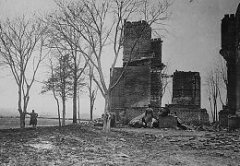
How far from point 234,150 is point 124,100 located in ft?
68.7

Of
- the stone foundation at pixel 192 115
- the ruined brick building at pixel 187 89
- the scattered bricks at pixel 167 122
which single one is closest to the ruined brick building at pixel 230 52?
the stone foundation at pixel 192 115

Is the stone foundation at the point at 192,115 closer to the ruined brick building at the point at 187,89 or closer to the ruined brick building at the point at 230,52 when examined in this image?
the ruined brick building at the point at 187,89

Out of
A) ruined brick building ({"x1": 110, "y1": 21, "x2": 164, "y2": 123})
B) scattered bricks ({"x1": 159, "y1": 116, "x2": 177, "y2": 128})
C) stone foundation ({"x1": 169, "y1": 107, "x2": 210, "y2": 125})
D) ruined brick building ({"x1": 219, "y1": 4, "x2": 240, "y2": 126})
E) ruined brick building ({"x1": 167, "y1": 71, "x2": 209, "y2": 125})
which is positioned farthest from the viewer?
ruined brick building ({"x1": 167, "y1": 71, "x2": 209, "y2": 125})

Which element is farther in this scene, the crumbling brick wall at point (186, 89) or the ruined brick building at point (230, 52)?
the crumbling brick wall at point (186, 89)

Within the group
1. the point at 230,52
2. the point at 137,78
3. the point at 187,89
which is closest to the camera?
the point at 230,52

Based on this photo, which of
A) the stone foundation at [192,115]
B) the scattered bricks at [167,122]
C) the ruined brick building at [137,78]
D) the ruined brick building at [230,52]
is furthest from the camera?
the ruined brick building at [137,78]

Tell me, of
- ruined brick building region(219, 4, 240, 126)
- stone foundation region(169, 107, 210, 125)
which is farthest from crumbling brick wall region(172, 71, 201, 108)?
ruined brick building region(219, 4, 240, 126)

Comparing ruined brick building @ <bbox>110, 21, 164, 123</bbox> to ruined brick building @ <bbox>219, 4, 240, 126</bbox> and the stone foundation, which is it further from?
ruined brick building @ <bbox>219, 4, 240, 126</bbox>

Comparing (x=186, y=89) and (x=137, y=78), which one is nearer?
(x=137, y=78)

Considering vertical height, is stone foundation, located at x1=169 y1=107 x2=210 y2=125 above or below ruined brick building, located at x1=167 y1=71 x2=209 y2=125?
below

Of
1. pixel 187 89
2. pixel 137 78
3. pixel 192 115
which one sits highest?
pixel 137 78

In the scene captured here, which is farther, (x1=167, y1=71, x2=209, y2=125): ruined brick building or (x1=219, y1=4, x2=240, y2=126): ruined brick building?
(x1=167, y1=71, x2=209, y2=125): ruined brick building

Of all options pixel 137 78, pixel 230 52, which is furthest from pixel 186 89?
pixel 230 52

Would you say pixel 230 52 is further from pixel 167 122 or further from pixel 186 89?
pixel 186 89
